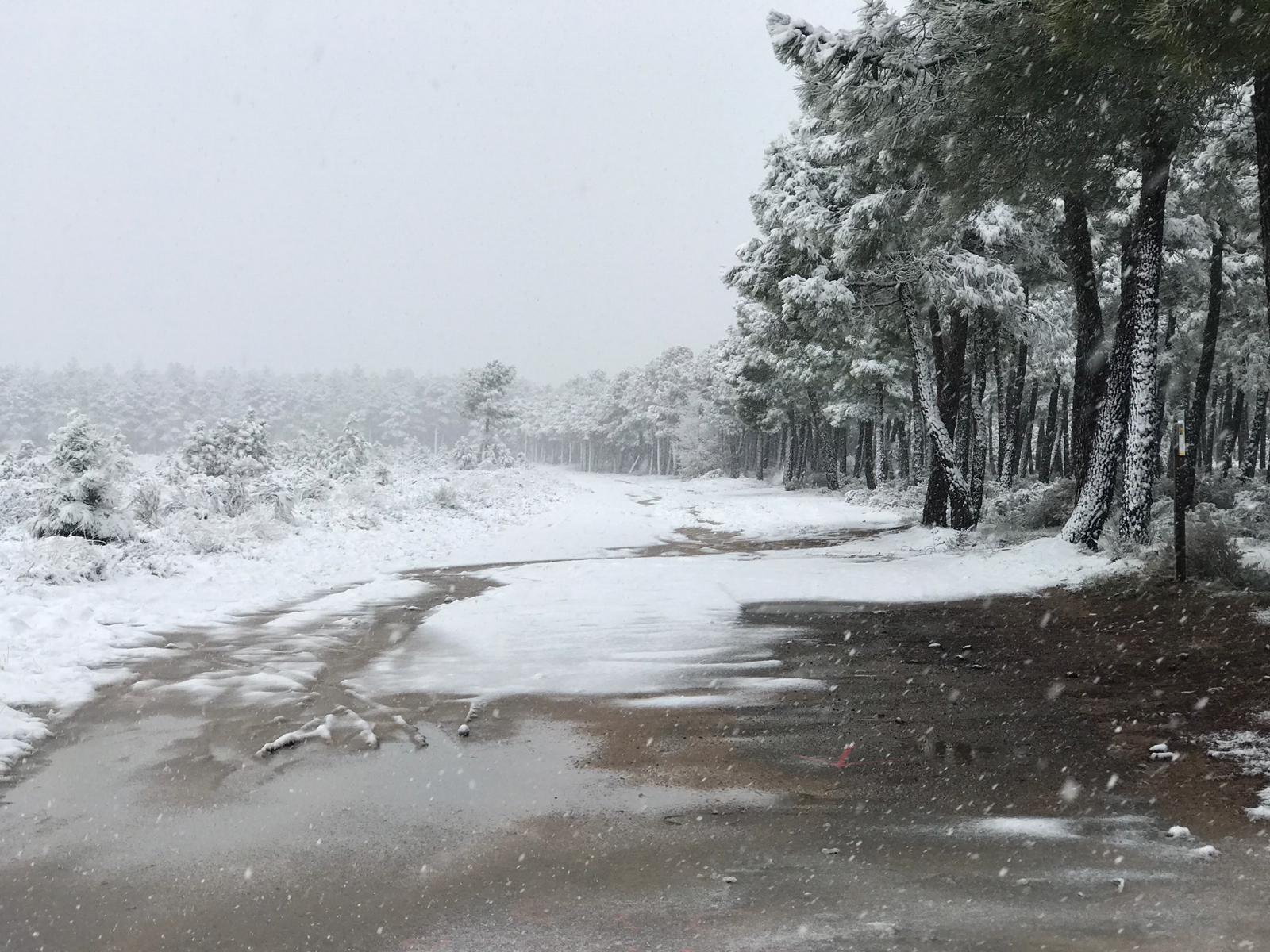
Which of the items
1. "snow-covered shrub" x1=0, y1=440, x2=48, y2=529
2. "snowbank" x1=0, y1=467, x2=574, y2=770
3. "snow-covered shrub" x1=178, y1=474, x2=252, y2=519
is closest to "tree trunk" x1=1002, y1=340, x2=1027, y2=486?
"snowbank" x1=0, y1=467, x2=574, y2=770

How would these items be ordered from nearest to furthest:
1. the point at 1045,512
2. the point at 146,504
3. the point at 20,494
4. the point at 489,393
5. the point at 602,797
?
the point at 602,797, the point at 1045,512, the point at 146,504, the point at 20,494, the point at 489,393

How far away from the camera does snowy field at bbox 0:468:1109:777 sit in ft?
24.3

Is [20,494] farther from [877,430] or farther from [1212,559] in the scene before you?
[877,430]

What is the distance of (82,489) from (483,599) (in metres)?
7.13

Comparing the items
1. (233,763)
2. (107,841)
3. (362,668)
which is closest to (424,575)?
(362,668)

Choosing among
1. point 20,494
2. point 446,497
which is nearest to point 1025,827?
point 20,494

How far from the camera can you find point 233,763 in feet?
18.0

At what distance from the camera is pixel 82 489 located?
531 inches

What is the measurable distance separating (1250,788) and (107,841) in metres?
6.14

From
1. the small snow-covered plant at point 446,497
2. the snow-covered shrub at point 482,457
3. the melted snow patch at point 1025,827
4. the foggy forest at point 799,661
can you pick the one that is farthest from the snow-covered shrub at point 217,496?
the snow-covered shrub at point 482,457

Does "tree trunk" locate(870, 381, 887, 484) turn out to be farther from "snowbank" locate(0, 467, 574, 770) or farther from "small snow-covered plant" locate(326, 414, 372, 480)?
"small snow-covered plant" locate(326, 414, 372, 480)

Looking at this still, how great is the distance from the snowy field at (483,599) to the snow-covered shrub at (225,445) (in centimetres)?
1625

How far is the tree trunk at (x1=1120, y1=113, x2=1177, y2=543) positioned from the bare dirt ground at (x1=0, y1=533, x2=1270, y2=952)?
4.74 metres

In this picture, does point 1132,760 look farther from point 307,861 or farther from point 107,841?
point 107,841
